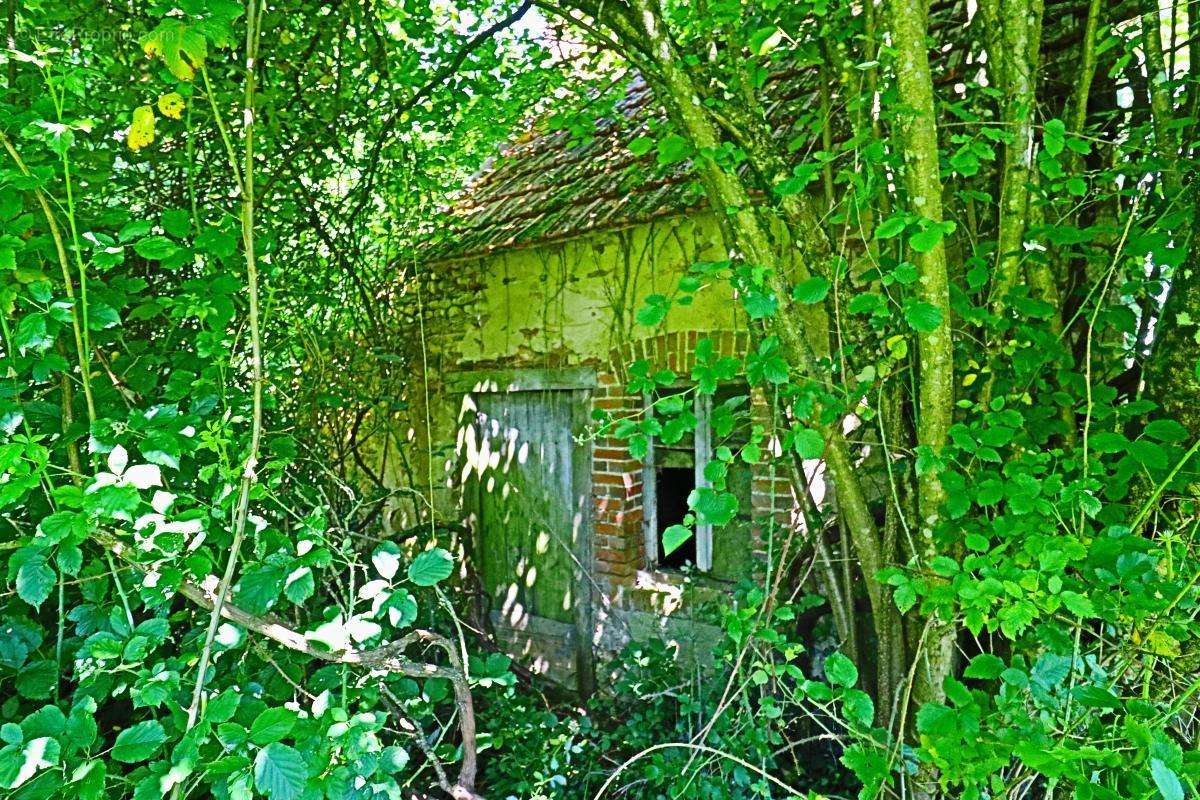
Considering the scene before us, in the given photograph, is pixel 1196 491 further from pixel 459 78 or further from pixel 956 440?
pixel 459 78

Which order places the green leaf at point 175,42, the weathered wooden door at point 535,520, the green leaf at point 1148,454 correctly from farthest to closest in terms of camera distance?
the weathered wooden door at point 535,520 < the green leaf at point 1148,454 < the green leaf at point 175,42

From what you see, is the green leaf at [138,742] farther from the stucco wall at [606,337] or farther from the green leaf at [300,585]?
the stucco wall at [606,337]

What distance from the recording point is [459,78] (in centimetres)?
377

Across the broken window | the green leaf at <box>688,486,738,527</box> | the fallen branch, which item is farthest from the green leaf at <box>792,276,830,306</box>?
the broken window

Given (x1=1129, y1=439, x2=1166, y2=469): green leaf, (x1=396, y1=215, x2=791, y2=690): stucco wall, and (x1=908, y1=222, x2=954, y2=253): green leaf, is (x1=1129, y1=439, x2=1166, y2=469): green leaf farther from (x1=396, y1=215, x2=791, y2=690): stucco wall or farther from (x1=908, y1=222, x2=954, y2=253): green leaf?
(x1=396, y1=215, x2=791, y2=690): stucco wall

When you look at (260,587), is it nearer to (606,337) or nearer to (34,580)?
(34,580)

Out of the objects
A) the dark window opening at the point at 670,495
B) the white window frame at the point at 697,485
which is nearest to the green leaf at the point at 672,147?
the white window frame at the point at 697,485

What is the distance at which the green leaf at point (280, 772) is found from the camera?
129 cm

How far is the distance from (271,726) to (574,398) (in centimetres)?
336

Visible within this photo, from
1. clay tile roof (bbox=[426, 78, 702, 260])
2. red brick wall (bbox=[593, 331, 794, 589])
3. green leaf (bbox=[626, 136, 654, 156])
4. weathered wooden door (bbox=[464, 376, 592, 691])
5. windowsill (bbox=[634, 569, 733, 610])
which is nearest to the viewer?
green leaf (bbox=[626, 136, 654, 156])

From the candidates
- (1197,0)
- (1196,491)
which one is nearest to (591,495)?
(1196,491)

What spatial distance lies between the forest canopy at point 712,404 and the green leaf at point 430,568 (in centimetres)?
1

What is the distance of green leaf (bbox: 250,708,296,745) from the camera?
1.34 m

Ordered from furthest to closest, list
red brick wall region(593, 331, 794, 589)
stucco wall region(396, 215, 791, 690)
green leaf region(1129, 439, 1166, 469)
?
1. red brick wall region(593, 331, 794, 589)
2. stucco wall region(396, 215, 791, 690)
3. green leaf region(1129, 439, 1166, 469)
